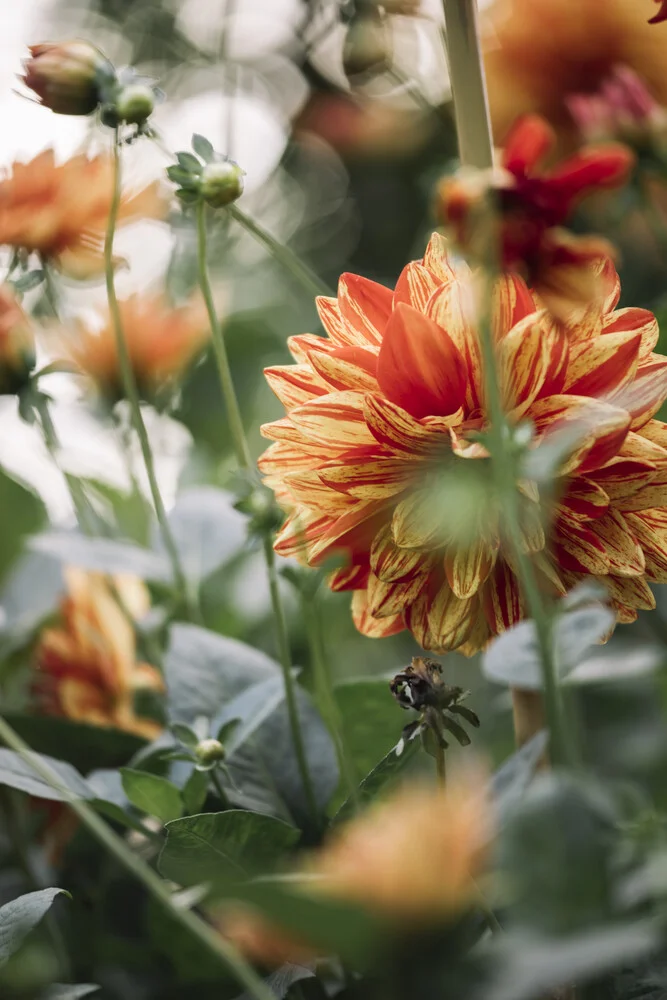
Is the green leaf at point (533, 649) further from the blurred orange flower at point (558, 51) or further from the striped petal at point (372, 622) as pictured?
the blurred orange flower at point (558, 51)

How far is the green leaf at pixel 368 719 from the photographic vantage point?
0.36 m

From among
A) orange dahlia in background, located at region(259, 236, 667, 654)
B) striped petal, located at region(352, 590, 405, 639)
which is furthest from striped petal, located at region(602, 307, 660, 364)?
striped petal, located at region(352, 590, 405, 639)

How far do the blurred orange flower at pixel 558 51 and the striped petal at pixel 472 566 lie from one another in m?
0.42

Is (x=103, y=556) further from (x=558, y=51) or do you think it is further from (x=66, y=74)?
(x=558, y=51)

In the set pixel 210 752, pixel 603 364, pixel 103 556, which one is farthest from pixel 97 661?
pixel 603 364

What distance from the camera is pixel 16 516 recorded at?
0.61 meters

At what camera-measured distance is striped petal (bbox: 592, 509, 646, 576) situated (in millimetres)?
277

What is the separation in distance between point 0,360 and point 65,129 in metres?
0.18

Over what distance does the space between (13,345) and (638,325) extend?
0.82 feet

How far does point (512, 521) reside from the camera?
192 mm

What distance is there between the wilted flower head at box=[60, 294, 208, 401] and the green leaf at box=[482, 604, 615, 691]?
0.38 metres

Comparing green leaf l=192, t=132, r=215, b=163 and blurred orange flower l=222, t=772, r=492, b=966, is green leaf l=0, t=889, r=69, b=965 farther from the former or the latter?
green leaf l=192, t=132, r=215, b=163

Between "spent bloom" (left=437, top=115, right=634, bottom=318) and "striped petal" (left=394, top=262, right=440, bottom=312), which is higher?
"spent bloom" (left=437, top=115, right=634, bottom=318)

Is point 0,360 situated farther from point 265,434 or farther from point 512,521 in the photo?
point 512,521
